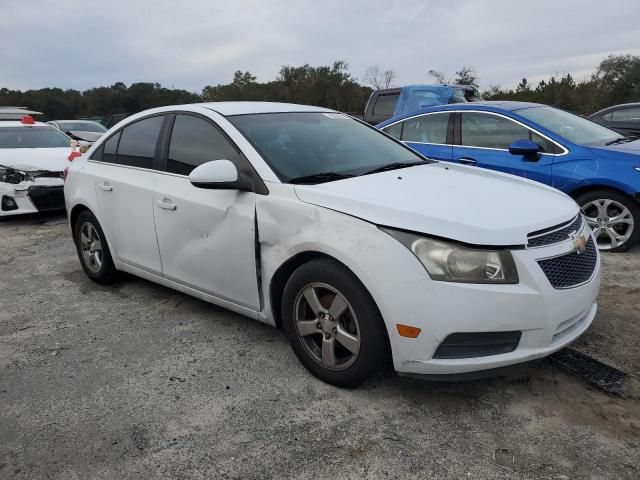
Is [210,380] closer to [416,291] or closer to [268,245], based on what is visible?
[268,245]

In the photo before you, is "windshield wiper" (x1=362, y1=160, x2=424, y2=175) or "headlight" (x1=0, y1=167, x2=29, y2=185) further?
"headlight" (x1=0, y1=167, x2=29, y2=185)

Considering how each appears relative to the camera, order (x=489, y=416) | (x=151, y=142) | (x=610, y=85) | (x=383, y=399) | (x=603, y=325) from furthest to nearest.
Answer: (x=610, y=85) → (x=151, y=142) → (x=603, y=325) → (x=383, y=399) → (x=489, y=416)

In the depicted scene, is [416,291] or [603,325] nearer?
[416,291]

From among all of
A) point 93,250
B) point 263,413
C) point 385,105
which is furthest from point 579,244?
point 385,105

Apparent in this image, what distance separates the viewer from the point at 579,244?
2.82 metres

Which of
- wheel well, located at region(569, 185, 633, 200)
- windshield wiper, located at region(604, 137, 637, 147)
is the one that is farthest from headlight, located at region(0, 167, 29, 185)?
windshield wiper, located at region(604, 137, 637, 147)

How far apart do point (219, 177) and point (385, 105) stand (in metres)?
9.33

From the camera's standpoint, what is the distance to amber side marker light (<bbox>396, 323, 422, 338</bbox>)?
249 centimetres

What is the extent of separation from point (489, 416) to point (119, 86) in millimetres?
59423

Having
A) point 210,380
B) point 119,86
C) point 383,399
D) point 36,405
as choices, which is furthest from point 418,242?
point 119,86

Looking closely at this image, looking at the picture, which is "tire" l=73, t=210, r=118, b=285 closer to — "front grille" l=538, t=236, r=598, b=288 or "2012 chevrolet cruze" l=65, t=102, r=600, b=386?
"2012 chevrolet cruze" l=65, t=102, r=600, b=386

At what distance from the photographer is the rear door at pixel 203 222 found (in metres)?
3.23

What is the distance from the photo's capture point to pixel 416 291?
8.07 feet

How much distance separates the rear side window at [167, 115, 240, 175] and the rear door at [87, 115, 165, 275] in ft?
0.75
